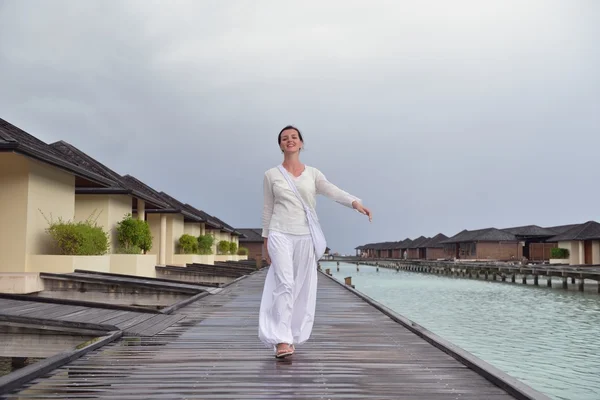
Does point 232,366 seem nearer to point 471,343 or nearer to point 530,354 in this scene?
point 530,354

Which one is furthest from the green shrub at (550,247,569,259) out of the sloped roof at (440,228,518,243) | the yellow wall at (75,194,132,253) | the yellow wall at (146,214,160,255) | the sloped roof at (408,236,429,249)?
the sloped roof at (408,236,429,249)

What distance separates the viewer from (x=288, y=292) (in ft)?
16.3

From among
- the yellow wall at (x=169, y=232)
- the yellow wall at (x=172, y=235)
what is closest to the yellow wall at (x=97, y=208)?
the yellow wall at (x=169, y=232)

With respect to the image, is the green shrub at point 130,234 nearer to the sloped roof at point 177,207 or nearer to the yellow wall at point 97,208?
the yellow wall at point 97,208

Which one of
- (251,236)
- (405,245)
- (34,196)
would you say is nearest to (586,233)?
(34,196)

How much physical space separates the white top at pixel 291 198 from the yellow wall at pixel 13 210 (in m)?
8.03

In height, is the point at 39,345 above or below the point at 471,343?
above

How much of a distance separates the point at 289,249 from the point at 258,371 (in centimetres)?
111

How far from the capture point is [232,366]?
480 cm

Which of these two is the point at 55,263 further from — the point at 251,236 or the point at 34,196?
the point at 251,236

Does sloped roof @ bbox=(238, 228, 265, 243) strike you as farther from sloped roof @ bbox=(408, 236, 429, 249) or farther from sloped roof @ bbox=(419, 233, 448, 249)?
sloped roof @ bbox=(408, 236, 429, 249)

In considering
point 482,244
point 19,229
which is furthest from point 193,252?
point 482,244

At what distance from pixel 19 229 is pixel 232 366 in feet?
28.1

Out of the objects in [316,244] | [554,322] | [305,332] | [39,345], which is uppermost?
[316,244]
